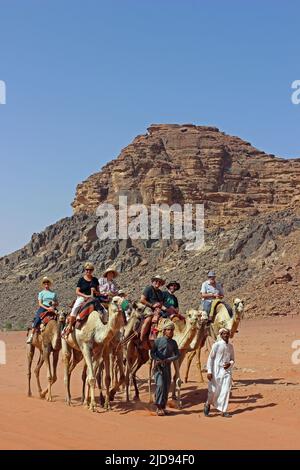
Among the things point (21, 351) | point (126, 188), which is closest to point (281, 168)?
point (126, 188)

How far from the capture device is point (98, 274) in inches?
3029

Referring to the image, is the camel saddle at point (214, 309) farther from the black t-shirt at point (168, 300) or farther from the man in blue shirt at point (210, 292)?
the black t-shirt at point (168, 300)

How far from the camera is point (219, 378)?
1159 cm

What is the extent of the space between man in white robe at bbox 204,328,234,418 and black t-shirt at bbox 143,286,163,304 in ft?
7.37

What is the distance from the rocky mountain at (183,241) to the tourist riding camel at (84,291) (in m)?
31.9

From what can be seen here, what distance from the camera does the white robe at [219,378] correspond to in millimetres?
11547

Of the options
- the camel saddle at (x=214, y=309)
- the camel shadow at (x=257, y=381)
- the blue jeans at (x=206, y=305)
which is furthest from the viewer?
the blue jeans at (x=206, y=305)

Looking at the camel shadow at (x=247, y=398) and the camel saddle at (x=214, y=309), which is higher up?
the camel saddle at (x=214, y=309)

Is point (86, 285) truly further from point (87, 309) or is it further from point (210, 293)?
point (210, 293)

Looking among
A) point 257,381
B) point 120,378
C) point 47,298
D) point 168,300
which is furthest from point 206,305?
point 47,298

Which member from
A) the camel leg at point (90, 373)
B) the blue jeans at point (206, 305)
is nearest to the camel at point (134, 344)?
the camel leg at point (90, 373)

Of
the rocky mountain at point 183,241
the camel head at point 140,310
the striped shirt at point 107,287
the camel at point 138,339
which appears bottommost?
the camel at point 138,339

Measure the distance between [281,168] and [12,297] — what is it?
176 ft

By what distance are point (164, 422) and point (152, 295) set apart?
10.3ft
